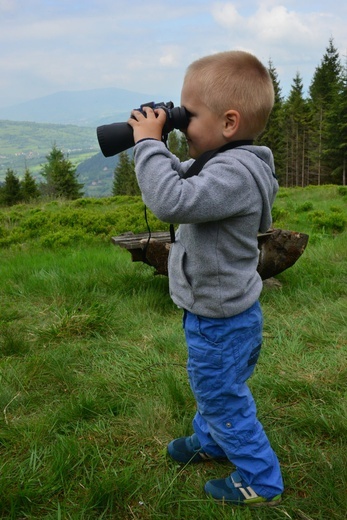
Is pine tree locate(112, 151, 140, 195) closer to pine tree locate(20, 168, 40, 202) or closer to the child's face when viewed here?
pine tree locate(20, 168, 40, 202)

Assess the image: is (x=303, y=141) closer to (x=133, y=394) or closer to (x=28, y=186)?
(x=28, y=186)

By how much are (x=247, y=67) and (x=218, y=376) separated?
1120 millimetres

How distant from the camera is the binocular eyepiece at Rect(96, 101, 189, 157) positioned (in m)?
1.58

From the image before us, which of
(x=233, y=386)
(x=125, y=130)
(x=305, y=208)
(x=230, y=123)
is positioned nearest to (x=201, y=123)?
(x=230, y=123)

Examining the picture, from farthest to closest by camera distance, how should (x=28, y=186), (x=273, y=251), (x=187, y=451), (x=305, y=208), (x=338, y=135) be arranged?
(x=28, y=186), (x=338, y=135), (x=305, y=208), (x=273, y=251), (x=187, y=451)

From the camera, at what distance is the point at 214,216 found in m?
1.51

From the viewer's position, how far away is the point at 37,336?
3375mm

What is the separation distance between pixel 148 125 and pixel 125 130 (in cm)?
9

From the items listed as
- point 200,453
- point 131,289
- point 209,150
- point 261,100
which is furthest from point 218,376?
point 131,289

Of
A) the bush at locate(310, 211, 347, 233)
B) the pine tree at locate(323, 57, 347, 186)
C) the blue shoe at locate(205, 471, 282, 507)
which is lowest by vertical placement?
the blue shoe at locate(205, 471, 282, 507)

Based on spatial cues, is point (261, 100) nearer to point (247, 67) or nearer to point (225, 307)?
point (247, 67)

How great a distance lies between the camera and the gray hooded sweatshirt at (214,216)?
4.82 ft

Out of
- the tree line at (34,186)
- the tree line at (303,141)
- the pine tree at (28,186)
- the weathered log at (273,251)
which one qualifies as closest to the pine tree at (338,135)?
the tree line at (303,141)

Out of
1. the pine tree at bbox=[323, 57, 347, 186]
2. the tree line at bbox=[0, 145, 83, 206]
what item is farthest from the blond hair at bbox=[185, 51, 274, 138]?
the pine tree at bbox=[323, 57, 347, 186]
